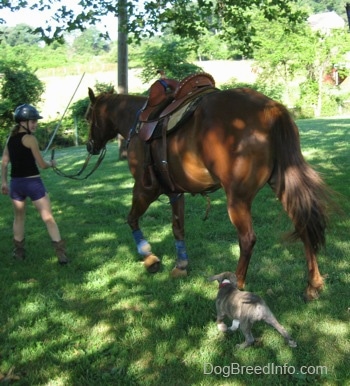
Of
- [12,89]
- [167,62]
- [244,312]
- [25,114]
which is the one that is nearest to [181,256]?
[244,312]

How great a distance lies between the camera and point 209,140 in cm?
426

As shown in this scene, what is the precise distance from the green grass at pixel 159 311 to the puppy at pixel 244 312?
10cm

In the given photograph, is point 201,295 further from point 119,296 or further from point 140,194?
point 140,194

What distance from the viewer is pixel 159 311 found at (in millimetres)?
4293

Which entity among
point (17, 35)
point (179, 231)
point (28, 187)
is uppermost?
point (17, 35)

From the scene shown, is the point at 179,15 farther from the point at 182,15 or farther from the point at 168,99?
the point at 168,99

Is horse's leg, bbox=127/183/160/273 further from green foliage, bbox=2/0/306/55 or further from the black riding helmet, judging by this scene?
green foliage, bbox=2/0/306/55

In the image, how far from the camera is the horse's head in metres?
6.24

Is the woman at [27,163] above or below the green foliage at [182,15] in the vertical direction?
below

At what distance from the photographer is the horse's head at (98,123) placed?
6.24 metres

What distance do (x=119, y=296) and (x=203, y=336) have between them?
122cm

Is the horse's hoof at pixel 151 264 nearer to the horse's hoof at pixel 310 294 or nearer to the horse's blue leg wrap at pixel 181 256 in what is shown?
the horse's blue leg wrap at pixel 181 256

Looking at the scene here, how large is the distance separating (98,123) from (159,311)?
3.00 m

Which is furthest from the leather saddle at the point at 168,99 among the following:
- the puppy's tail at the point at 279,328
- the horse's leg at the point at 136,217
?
the puppy's tail at the point at 279,328
